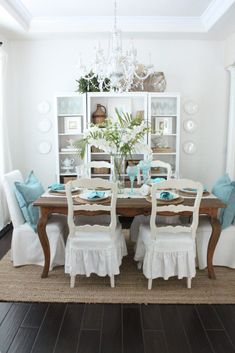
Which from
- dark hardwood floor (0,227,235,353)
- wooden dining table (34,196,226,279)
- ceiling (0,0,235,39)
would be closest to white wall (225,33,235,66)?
ceiling (0,0,235,39)

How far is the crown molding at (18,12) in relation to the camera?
11.0ft

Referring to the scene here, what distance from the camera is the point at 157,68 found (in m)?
4.62

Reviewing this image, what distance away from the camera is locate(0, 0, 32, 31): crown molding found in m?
3.35

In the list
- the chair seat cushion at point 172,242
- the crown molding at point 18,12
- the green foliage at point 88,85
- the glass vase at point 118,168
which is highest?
the crown molding at point 18,12

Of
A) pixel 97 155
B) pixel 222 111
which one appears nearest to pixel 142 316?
pixel 97 155

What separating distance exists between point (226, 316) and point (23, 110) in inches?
154

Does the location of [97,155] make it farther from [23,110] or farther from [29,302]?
[29,302]

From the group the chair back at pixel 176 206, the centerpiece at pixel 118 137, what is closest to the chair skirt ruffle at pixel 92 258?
the chair back at pixel 176 206

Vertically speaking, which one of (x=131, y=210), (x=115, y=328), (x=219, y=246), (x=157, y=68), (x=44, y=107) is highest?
(x=157, y=68)

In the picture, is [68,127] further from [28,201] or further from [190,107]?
[190,107]

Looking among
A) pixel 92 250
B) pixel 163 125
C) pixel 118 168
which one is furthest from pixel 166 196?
pixel 163 125

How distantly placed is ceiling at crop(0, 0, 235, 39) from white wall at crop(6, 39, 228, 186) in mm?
247

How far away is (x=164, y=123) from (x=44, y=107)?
1842mm

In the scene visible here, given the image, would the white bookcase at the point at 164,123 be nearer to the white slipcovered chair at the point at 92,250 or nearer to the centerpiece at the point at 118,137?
the centerpiece at the point at 118,137
